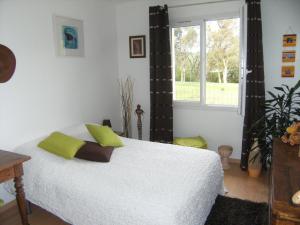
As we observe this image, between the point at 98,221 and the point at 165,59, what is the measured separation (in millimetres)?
2596

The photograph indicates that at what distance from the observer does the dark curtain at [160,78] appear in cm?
383

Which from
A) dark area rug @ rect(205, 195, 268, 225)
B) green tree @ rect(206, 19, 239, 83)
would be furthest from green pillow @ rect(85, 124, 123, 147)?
green tree @ rect(206, 19, 239, 83)

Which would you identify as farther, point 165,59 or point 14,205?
point 165,59

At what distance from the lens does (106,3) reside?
4031mm

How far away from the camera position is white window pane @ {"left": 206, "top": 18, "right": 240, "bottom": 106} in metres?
3.69

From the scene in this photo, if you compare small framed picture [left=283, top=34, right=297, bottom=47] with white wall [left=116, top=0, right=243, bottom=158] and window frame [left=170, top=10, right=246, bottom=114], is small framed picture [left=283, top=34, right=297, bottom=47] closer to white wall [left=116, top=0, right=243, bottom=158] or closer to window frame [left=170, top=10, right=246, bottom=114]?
window frame [left=170, top=10, right=246, bottom=114]

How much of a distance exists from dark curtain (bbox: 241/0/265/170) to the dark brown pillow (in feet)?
5.99

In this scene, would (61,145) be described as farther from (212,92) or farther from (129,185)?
(212,92)

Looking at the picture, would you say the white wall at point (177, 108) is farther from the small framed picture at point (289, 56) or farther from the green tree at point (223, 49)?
the small framed picture at point (289, 56)

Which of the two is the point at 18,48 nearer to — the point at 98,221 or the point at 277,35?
the point at 98,221

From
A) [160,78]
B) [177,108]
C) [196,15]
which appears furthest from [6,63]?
[196,15]

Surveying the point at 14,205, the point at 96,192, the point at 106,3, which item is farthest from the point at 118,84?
the point at 96,192

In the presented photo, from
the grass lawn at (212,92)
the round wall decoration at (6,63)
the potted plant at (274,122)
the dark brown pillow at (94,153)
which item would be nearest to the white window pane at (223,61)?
the grass lawn at (212,92)

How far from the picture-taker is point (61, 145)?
105 inches
